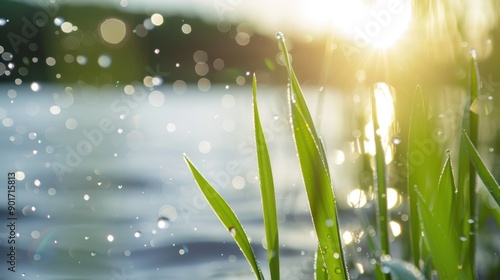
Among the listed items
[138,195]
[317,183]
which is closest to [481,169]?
[317,183]

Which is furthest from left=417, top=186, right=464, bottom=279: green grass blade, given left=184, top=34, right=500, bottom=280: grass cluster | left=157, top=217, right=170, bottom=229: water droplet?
left=157, top=217, right=170, bottom=229: water droplet

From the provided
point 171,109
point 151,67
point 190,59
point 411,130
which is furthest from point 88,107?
point 411,130

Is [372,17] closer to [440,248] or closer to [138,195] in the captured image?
[440,248]

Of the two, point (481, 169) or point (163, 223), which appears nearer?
point (481, 169)

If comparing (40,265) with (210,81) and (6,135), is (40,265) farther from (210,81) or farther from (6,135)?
(210,81)

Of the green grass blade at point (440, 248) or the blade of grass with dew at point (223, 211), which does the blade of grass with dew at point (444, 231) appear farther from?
the blade of grass with dew at point (223, 211)

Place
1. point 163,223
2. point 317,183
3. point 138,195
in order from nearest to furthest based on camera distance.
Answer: point 317,183 → point 163,223 → point 138,195

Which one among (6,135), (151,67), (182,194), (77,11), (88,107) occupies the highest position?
(77,11)

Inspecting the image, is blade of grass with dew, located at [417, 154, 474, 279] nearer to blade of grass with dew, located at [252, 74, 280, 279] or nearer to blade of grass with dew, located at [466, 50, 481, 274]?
blade of grass with dew, located at [466, 50, 481, 274]
